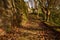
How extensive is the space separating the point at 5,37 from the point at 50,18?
372 inches

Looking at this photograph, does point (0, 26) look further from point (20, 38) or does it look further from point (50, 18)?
point (50, 18)

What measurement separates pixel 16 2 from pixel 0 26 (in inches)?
98.8

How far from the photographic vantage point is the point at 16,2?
1238cm

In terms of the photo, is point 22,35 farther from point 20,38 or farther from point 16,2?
point 16,2

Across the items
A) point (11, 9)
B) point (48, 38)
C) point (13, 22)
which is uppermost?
point (11, 9)

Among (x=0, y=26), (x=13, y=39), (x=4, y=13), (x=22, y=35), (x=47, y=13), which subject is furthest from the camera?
(x=47, y=13)

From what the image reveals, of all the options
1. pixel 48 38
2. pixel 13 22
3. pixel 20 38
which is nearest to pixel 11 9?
pixel 13 22

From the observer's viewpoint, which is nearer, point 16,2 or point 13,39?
point 13,39

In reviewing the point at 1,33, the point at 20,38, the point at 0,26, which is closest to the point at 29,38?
the point at 20,38

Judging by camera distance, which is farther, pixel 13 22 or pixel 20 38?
pixel 13 22

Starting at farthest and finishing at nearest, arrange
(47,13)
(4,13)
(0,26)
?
(47,13) → (4,13) → (0,26)

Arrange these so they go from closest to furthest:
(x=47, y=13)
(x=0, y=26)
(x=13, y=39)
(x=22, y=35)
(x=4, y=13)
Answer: (x=13, y=39)
(x=22, y=35)
(x=0, y=26)
(x=4, y=13)
(x=47, y=13)

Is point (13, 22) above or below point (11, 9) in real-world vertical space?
below

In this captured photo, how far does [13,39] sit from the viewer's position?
9359mm
